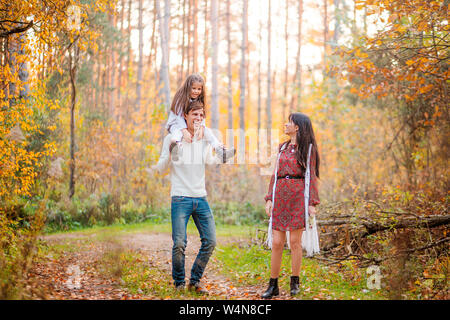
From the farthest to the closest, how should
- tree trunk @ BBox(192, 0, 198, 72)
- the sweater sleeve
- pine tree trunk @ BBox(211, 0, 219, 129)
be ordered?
1. tree trunk @ BBox(192, 0, 198, 72)
2. pine tree trunk @ BBox(211, 0, 219, 129)
3. the sweater sleeve

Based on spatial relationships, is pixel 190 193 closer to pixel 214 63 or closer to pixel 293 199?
pixel 293 199

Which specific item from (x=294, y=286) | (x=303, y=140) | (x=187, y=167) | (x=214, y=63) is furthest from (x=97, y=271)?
(x=214, y=63)

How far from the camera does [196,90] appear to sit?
443cm

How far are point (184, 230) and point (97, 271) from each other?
1.93m

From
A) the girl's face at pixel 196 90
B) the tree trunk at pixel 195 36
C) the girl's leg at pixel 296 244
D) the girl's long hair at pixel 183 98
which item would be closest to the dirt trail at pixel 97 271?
the girl's leg at pixel 296 244

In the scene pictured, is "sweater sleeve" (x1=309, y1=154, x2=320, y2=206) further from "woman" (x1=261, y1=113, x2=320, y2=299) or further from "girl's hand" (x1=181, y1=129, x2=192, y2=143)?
"girl's hand" (x1=181, y1=129, x2=192, y2=143)

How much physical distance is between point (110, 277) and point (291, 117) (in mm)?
2829

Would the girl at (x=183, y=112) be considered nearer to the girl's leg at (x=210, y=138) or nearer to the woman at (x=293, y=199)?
the girl's leg at (x=210, y=138)

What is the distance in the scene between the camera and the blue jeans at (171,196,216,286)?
13.8ft

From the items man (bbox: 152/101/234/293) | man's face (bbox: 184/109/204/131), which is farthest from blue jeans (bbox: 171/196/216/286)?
man's face (bbox: 184/109/204/131)

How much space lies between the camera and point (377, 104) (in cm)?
1088

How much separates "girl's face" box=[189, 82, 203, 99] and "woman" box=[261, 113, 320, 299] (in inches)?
40.3
